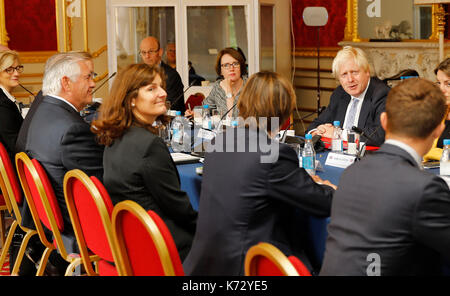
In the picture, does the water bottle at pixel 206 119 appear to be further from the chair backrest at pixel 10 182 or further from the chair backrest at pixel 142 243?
the chair backrest at pixel 142 243

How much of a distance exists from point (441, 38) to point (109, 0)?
363 cm

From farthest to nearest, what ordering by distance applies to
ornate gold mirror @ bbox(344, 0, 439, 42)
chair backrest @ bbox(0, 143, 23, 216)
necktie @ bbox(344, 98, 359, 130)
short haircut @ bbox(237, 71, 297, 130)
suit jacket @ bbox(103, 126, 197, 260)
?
ornate gold mirror @ bbox(344, 0, 439, 42)
necktie @ bbox(344, 98, 359, 130)
chair backrest @ bbox(0, 143, 23, 216)
suit jacket @ bbox(103, 126, 197, 260)
short haircut @ bbox(237, 71, 297, 130)

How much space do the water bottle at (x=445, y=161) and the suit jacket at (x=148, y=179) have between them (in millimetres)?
1117

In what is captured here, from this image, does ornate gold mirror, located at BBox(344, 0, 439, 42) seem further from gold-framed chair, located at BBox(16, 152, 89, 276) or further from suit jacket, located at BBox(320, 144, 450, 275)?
suit jacket, located at BBox(320, 144, 450, 275)

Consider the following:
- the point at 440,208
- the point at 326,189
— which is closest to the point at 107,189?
the point at 326,189

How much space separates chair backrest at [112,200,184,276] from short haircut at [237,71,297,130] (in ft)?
1.98

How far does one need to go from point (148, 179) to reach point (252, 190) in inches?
19.8

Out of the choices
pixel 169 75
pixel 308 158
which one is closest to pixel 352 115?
pixel 308 158

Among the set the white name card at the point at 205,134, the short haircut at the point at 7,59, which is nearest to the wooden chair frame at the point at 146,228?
the white name card at the point at 205,134

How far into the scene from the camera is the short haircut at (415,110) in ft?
6.00

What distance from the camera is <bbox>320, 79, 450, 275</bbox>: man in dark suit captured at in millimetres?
1712

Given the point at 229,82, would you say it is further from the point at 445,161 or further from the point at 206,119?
the point at 445,161

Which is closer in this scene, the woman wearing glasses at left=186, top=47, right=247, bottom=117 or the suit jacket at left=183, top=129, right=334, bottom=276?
the suit jacket at left=183, top=129, right=334, bottom=276

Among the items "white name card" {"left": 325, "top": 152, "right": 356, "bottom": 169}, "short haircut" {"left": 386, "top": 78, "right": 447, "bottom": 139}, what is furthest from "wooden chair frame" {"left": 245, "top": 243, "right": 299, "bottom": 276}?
"white name card" {"left": 325, "top": 152, "right": 356, "bottom": 169}
